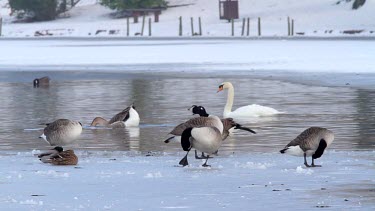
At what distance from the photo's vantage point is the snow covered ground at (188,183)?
1052 cm

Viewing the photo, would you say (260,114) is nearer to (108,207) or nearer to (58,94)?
(58,94)

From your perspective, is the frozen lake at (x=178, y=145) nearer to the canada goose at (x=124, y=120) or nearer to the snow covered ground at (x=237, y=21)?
the canada goose at (x=124, y=120)

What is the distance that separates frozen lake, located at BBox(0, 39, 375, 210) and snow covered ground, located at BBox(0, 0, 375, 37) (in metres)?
45.6

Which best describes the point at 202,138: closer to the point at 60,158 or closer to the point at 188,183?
the point at 188,183

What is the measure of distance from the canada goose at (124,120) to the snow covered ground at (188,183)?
375cm

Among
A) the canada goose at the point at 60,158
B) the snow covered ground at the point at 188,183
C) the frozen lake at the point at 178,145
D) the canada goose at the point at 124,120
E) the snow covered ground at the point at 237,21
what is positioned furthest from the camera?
the snow covered ground at the point at 237,21

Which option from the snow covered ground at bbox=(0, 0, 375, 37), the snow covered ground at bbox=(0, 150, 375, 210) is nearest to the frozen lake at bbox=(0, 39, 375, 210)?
the snow covered ground at bbox=(0, 150, 375, 210)

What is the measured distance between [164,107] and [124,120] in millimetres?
4415

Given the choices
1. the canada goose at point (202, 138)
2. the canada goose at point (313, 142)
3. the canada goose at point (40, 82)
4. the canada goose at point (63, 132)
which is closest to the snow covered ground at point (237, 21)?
the canada goose at point (40, 82)

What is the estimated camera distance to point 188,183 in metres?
11.9

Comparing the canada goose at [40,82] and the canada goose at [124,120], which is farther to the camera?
the canada goose at [40,82]

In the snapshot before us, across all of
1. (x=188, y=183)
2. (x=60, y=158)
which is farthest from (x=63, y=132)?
(x=188, y=183)

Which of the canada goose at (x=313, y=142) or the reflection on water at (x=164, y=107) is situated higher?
the canada goose at (x=313, y=142)

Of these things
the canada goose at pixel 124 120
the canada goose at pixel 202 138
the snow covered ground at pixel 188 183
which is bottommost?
the canada goose at pixel 124 120
